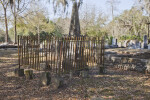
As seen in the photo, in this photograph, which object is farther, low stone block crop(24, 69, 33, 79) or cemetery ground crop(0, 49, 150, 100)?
low stone block crop(24, 69, 33, 79)

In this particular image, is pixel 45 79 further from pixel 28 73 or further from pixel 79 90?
pixel 79 90

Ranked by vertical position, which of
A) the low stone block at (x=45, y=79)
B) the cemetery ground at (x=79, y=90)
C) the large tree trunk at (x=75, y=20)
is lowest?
the cemetery ground at (x=79, y=90)

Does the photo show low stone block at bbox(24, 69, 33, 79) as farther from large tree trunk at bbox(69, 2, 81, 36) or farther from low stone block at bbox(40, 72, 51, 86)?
large tree trunk at bbox(69, 2, 81, 36)

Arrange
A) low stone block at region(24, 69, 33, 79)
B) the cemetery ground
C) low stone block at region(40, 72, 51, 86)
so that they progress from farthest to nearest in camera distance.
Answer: low stone block at region(24, 69, 33, 79), low stone block at region(40, 72, 51, 86), the cemetery ground

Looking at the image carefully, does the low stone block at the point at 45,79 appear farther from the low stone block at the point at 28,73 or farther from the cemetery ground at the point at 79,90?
the low stone block at the point at 28,73

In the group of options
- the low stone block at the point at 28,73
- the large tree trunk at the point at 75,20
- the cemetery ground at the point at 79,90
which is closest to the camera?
the cemetery ground at the point at 79,90

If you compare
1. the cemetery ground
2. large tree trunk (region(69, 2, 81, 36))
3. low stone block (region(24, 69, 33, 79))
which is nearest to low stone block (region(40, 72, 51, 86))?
the cemetery ground

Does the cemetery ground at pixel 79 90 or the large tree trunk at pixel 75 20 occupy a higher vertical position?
the large tree trunk at pixel 75 20

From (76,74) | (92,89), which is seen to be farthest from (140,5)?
(92,89)

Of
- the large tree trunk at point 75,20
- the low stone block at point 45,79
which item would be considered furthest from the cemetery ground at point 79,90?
the large tree trunk at point 75,20

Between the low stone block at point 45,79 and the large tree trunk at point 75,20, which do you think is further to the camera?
the large tree trunk at point 75,20

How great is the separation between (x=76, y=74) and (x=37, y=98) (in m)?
2.58

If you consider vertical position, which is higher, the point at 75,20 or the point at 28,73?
the point at 75,20

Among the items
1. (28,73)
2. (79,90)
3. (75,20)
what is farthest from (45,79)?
(75,20)
